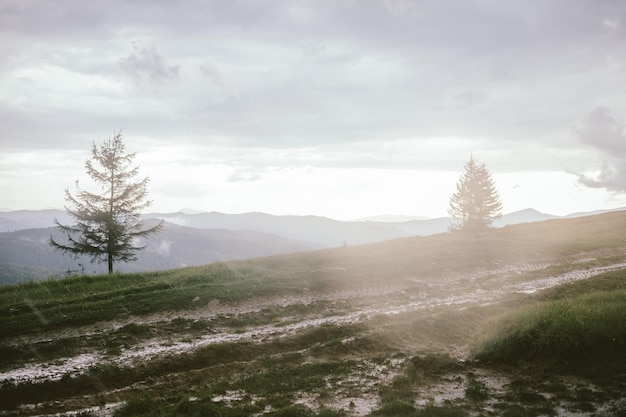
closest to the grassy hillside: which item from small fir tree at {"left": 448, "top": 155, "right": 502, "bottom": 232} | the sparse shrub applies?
the sparse shrub

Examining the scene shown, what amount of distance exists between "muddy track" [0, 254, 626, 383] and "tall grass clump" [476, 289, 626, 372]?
247 inches

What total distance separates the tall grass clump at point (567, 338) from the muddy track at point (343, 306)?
628 centimetres

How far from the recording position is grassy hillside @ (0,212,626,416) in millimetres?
11859

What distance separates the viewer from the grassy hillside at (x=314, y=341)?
11859mm

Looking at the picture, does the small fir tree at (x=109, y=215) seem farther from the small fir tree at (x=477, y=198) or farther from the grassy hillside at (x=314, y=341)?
the small fir tree at (x=477, y=198)

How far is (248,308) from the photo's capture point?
22.5m

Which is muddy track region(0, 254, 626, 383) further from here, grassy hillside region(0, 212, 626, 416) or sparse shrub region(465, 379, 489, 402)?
sparse shrub region(465, 379, 489, 402)

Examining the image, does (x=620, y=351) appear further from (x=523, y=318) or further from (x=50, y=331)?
(x=50, y=331)

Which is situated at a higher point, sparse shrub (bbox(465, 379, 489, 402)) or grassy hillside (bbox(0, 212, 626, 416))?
grassy hillside (bbox(0, 212, 626, 416))

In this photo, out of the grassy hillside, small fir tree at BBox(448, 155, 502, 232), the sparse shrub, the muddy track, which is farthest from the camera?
small fir tree at BBox(448, 155, 502, 232)

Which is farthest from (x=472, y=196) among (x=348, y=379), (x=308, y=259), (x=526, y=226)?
(x=348, y=379)

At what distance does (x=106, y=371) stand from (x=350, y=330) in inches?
387

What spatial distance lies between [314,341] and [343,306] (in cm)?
568

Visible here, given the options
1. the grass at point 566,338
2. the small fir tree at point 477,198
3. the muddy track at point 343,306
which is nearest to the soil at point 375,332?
the muddy track at point 343,306
